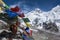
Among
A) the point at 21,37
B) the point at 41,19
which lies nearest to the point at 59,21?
the point at 41,19

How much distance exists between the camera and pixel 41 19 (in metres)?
7.27

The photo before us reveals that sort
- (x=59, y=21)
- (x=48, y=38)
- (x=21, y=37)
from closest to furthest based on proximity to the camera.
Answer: (x=21, y=37), (x=48, y=38), (x=59, y=21)

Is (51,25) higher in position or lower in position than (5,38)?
higher

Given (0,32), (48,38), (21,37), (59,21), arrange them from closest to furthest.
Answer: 1. (0,32)
2. (21,37)
3. (48,38)
4. (59,21)

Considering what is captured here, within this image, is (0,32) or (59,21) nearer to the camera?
(0,32)

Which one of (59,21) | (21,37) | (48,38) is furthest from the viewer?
(59,21)

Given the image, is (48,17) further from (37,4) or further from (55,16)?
(37,4)

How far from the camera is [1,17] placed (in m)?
3.62

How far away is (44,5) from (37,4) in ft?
0.83

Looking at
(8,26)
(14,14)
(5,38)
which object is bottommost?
(5,38)

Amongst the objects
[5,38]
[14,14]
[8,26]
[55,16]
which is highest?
[55,16]

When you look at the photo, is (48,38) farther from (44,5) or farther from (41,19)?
(41,19)

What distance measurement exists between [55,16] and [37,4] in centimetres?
122

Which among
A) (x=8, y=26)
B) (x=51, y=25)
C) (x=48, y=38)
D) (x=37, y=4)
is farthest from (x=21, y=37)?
(x=51, y=25)
